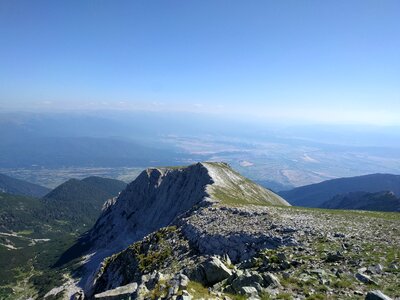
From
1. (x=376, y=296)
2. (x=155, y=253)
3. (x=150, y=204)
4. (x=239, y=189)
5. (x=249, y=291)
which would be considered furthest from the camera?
(x=150, y=204)

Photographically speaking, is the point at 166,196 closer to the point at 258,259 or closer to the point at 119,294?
the point at 258,259

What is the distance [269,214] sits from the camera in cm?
4631

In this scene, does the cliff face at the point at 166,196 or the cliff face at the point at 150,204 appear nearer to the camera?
the cliff face at the point at 166,196

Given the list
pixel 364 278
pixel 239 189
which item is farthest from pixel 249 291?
pixel 239 189

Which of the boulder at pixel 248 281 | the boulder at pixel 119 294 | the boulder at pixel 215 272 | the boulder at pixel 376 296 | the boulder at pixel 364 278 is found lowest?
the boulder at pixel 119 294

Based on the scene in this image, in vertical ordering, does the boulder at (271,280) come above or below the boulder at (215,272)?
above

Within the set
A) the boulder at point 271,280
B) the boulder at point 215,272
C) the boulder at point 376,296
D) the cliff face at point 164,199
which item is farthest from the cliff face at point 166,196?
the boulder at point 376,296

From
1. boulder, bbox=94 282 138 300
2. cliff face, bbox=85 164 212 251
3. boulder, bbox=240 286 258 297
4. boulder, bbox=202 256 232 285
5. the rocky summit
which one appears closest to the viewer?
boulder, bbox=240 286 258 297

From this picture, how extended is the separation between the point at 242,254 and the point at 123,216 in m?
95.4

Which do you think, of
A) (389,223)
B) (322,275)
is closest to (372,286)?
(322,275)

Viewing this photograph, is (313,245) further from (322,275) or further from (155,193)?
(155,193)

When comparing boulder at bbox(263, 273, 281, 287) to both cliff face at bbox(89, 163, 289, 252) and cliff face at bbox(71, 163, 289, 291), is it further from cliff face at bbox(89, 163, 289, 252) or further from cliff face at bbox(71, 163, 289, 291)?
cliff face at bbox(89, 163, 289, 252)

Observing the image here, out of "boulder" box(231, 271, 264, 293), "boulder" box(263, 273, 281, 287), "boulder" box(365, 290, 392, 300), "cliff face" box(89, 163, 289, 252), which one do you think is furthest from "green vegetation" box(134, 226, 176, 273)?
"boulder" box(365, 290, 392, 300)

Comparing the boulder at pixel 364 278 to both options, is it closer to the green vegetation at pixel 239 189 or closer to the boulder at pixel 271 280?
the boulder at pixel 271 280
